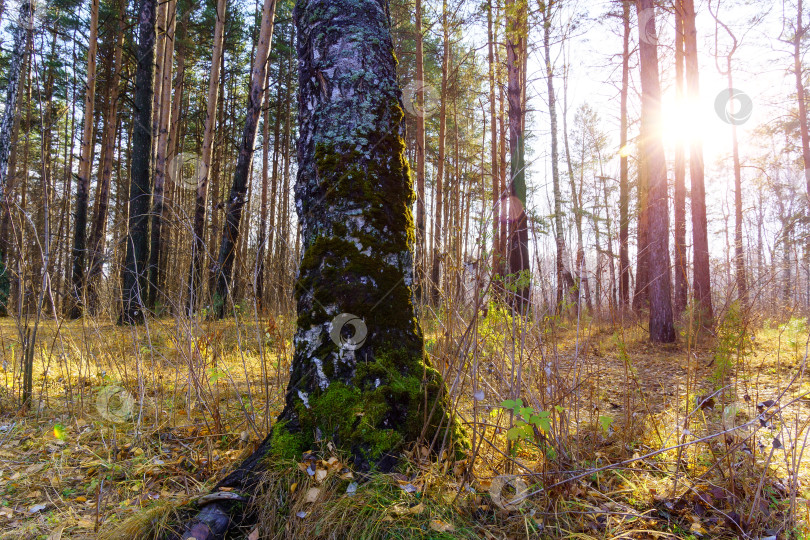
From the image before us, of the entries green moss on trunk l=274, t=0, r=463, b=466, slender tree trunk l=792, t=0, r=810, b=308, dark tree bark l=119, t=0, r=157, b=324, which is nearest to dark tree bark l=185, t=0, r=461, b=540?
green moss on trunk l=274, t=0, r=463, b=466

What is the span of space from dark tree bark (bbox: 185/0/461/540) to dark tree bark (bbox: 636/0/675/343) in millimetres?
5148

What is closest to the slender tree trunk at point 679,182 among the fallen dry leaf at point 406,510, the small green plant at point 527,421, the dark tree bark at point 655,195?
the dark tree bark at point 655,195

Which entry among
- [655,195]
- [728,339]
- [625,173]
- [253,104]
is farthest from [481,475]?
[625,173]

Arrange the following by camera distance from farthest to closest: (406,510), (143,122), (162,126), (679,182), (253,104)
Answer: (162,126) → (679,182) → (143,122) → (253,104) → (406,510)

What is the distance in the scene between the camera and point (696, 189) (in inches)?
281

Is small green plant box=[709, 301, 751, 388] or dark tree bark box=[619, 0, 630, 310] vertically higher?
dark tree bark box=[619, 0, 630, 310]

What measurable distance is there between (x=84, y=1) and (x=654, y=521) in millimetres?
14109

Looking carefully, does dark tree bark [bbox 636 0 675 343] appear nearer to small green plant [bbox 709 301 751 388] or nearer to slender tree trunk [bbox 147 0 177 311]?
small green plant [bbox 709 301 751 388]

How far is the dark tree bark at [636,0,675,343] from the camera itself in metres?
5.64

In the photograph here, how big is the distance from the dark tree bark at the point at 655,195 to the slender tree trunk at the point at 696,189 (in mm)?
929

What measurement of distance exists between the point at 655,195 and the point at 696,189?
86.3 inches

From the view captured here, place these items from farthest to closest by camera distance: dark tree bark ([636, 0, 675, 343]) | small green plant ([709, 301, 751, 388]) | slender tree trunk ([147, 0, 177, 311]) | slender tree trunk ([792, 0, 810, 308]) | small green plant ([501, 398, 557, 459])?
1. slender tree trunk ([792, 0, 810, 308])
2. slender tree trunk ([147, 0, 177, 311])
3. dark tree bark ([636, 0, 675, 343])
4. small green plant ([709, 301, 751, 388])
5. small green plant ([501, 398, 557, 459])

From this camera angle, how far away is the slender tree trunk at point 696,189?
6.54m

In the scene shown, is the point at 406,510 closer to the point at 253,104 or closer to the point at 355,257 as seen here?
the point at 355,257
